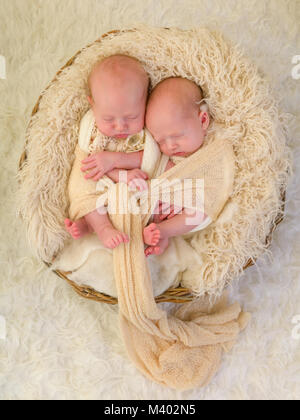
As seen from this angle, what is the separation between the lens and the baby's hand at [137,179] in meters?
1.38

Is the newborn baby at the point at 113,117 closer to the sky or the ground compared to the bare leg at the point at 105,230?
closer to the sky

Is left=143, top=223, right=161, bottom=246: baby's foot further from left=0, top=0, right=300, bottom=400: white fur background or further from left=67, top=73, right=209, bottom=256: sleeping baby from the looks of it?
left=0, top=0, right=300, bottom=400: white fur background

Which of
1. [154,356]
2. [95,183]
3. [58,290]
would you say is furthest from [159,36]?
[154,356]

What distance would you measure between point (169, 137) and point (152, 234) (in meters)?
0.28

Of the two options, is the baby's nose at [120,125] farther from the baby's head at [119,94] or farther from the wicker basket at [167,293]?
the wicker basket at [167,293]

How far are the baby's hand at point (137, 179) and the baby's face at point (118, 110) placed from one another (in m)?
0.11

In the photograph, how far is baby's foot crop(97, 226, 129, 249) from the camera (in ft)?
4.26

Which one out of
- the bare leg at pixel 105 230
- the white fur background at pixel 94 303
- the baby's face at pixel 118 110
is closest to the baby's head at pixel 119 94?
the baby's face at pixel 118 110

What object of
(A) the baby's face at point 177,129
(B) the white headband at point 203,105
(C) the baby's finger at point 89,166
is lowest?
(C) the baby's finger at point 89,166

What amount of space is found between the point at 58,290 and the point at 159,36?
0.85m

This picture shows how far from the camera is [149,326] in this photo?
1374 millimetres

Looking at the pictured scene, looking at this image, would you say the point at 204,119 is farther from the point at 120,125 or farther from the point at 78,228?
the point at 78,228

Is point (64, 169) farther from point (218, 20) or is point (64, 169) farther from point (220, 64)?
point (218, 20)

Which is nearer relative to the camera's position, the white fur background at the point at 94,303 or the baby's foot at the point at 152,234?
the baby's foot at the point at 152,234
